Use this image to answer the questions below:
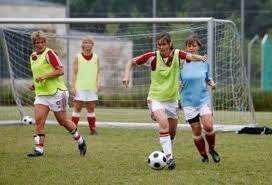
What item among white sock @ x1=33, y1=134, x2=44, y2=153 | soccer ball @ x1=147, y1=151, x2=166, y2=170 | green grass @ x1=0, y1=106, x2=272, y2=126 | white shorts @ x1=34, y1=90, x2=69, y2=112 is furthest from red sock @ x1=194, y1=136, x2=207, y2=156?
green grass @ x1=0, y1=106, x2=272, y2=126

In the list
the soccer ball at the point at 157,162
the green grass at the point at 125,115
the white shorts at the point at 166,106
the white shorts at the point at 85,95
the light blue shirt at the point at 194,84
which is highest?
the light blue shirt at the point at 194,84

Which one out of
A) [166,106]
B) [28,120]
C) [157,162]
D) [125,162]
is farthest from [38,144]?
[28,120]

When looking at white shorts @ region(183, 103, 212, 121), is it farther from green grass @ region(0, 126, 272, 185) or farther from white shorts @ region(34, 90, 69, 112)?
white shorts @ region(34, 90, 69, 112)

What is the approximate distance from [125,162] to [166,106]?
93cm

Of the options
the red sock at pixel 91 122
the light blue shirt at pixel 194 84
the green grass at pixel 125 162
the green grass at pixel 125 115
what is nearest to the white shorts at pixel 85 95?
the red sock at pixel 91 122

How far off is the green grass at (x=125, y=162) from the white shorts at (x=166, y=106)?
2.12 feet

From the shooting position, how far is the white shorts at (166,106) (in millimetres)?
10383

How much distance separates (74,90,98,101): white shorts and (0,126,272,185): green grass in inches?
29.6

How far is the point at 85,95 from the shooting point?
1547cm

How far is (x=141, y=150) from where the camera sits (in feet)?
40.4

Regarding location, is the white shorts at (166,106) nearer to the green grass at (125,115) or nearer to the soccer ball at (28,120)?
the green grass at (125,115)

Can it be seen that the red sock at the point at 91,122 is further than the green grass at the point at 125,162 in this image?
Yes

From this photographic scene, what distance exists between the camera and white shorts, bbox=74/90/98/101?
1543cm

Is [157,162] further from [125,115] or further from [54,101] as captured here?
[125,115]
